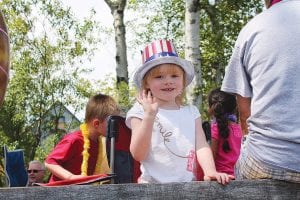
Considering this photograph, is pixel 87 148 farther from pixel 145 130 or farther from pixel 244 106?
pixel 244 106

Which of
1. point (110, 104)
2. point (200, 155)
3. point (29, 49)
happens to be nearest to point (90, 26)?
point (29, 49)

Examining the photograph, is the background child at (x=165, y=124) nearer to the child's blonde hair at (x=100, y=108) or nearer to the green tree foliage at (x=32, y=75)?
the child's blonde hair at (x=100, y=108)

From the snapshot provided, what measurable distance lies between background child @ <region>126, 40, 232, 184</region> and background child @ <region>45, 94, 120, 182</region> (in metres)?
1.34

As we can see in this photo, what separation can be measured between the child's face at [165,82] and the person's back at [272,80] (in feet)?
2.02

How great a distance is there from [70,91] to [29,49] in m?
1.76

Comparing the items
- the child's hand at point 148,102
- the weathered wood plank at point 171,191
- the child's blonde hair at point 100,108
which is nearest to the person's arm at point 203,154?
the child's hand at point 148,102

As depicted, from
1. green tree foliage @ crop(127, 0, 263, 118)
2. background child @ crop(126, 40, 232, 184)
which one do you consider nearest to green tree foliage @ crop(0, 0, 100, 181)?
green tree foliage @ crop(127, 0, 263, 118)

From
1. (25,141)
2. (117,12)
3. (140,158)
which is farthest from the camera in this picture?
(25,141)

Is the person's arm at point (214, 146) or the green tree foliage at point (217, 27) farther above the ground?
the green tree foliage at point (217, 27)

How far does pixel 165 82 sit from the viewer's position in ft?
11.8

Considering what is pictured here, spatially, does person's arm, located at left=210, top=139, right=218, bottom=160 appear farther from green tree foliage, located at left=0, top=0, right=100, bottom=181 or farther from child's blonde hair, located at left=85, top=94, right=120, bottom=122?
green tree foliage, located at left=0, top=0, right=100, bottom=181

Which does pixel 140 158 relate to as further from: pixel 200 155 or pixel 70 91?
pixel 70 91

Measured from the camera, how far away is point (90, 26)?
1986 centimetres

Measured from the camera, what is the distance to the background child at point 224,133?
5.16 metres
